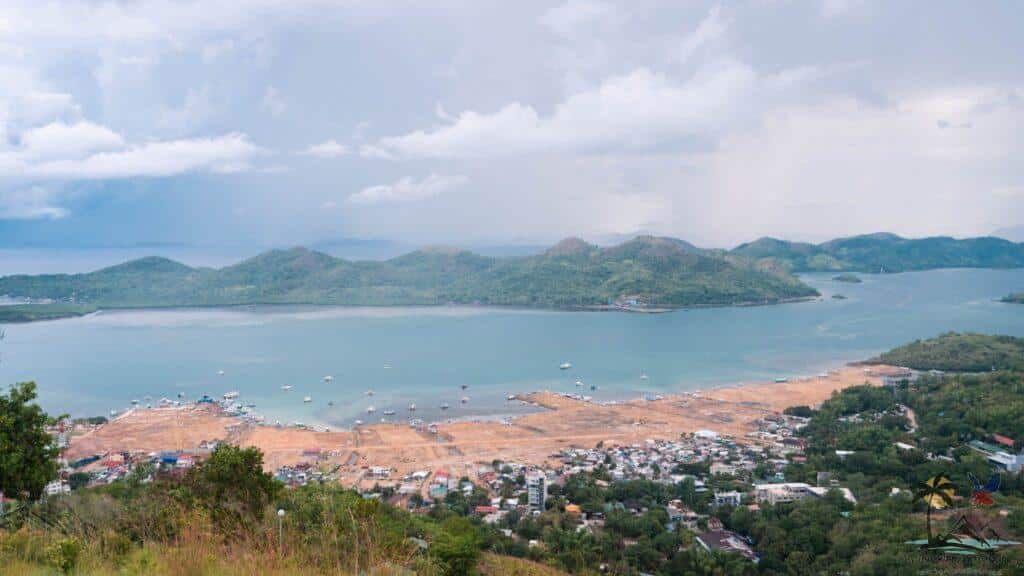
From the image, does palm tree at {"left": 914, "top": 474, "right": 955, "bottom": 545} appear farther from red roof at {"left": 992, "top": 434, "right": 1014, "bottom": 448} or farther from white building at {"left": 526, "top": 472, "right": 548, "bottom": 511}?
red roof at {"left": 992, "top": 434, "right": 1014, "bottom": 448}

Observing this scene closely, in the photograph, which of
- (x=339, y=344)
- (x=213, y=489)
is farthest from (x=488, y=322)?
(x=213, y=489)

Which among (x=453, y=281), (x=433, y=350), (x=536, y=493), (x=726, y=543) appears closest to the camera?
(x=726, y=543)

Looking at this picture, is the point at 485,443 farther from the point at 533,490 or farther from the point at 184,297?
the point at 184,297

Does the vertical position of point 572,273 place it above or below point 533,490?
above

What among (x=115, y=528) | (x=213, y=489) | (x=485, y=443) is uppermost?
(x=115, y=528)

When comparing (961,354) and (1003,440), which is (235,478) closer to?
(1003,440)

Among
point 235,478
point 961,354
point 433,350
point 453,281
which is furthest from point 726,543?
point 453,281

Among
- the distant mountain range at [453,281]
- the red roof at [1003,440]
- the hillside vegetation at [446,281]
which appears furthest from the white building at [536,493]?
the hillside vegetation at [446,281]

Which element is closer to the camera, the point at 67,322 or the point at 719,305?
the point at 67,322
